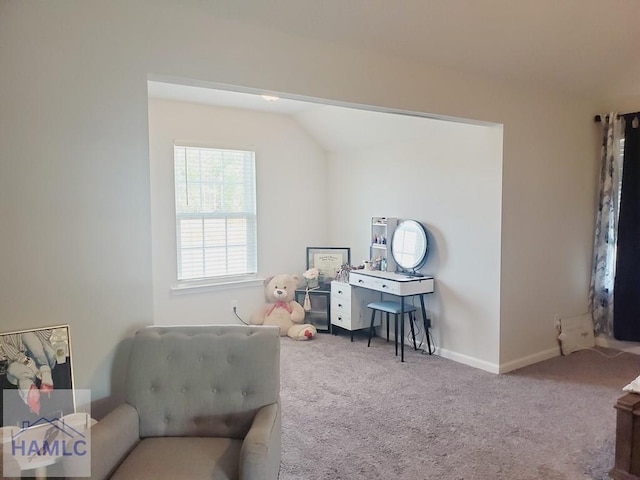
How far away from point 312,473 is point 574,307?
3.34m

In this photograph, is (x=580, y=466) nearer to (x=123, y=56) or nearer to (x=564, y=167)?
(x=564, y=167)

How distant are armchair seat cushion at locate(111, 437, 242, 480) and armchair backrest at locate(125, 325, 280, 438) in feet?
0.22

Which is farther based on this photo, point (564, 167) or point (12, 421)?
point (564, 167)

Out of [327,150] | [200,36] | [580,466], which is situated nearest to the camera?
[200,36]

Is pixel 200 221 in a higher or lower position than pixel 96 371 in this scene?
higher

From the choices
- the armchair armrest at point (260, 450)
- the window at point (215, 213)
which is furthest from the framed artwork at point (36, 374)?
the window at point (215, 213)

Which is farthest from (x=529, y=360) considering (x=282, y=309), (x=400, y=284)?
(x=282, y=309)

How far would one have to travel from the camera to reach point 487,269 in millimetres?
3865

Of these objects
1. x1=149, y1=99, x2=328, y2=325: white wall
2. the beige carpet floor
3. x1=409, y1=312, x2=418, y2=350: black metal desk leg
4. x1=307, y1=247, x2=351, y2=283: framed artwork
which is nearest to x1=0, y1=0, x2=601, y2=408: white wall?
the beige carpet floor

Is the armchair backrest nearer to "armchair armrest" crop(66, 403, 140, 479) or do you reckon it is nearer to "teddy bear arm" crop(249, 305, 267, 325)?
"armchair armrest" crop(66, 403, 140, 479)

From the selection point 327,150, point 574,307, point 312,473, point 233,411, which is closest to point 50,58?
point 233,411

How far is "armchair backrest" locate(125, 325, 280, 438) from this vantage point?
202cm

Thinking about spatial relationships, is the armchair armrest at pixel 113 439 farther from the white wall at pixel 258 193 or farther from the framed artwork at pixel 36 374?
the white wall at pixel 258 193

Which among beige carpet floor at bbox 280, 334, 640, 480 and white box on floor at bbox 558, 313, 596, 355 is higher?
white box on floor at bbox 558, 313, 596, 355
